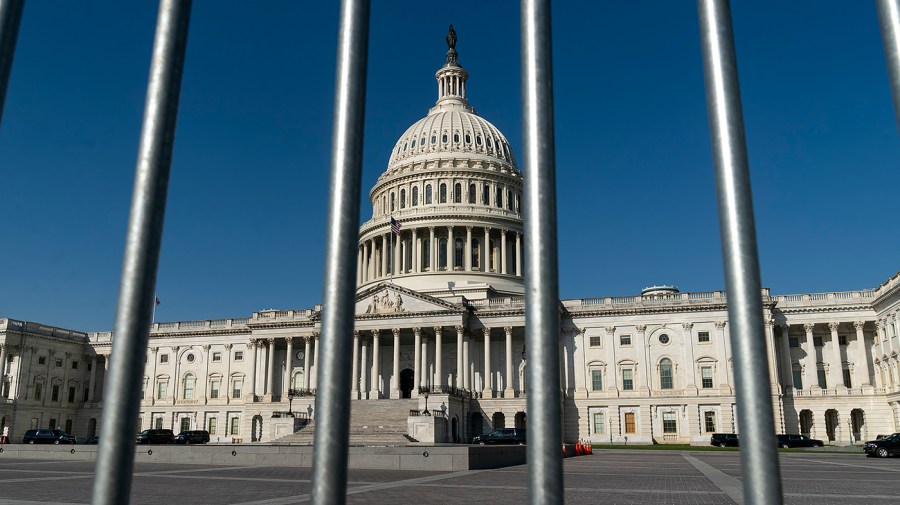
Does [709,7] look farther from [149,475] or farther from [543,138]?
[149,475]

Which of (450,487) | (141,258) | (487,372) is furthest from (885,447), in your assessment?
(141,258)

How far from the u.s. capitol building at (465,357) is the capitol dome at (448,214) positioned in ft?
1.02

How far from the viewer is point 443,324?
85.2m

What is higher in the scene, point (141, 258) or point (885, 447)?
point (141, 258)

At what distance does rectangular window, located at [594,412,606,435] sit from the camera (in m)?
83.7

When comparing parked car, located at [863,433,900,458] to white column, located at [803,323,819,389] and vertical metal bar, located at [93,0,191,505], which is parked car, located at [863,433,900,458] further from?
vertical metal bar, located at [93,0,191,505]

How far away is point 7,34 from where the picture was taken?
5.59 m

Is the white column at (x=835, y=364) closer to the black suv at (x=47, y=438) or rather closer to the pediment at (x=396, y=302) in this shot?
the pediment at (x=396, y=302)

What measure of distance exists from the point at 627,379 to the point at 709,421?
9.64 metres

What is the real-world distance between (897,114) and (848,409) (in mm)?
85682

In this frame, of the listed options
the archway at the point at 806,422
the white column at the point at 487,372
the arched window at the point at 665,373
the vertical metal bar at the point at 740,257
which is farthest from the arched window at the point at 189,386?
the vertical metal bar at the point at 740,257

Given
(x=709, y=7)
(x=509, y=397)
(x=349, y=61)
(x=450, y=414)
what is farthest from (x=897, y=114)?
(x=509, y=397)

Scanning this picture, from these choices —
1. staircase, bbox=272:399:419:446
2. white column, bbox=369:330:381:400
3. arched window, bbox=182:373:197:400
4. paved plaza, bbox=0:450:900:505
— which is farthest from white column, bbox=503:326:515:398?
paved plaza, bbox=0:450:900:505

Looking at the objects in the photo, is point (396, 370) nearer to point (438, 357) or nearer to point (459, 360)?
point (438, 357)
